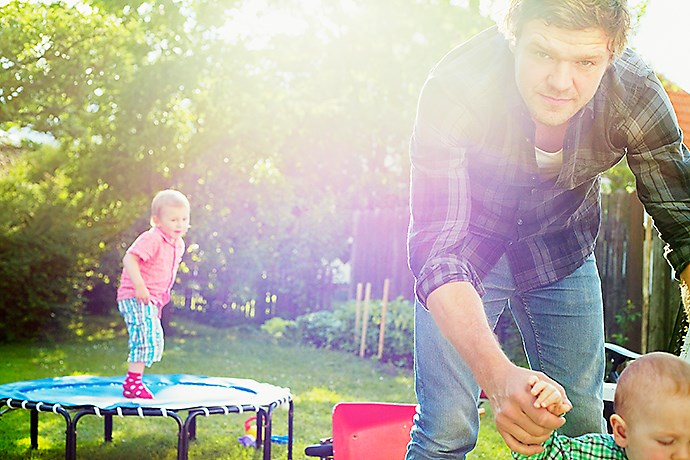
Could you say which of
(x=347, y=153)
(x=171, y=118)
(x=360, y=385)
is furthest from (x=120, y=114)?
(x=347, y=153)

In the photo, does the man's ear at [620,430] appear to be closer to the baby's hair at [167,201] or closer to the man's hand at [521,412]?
the man's hand at [521,412]

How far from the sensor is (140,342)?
4.32m

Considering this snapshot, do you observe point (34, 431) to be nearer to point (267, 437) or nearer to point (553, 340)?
point (267, 437)

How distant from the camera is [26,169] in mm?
9312

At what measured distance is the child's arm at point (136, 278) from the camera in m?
4.31

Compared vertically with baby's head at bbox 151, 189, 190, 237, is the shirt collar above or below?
below

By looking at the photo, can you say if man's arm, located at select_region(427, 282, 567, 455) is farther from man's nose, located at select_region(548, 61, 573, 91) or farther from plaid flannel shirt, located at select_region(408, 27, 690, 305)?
man's nose, located at select_region(548, 61, 573, 91)

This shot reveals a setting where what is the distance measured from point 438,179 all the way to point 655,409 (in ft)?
2.11

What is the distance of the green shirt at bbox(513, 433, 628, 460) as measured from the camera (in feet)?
6.06

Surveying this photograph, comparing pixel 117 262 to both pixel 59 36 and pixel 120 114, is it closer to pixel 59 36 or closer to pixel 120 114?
pixel 120 114

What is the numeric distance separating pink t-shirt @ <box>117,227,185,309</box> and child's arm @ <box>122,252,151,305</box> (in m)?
0.03

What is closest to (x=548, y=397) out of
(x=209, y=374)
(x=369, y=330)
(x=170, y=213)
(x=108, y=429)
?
(x=170, y=213)

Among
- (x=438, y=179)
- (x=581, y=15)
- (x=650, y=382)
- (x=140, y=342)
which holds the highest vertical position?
(x=581, y=15)

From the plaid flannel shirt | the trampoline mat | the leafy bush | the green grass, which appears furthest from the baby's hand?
the leafy bush
